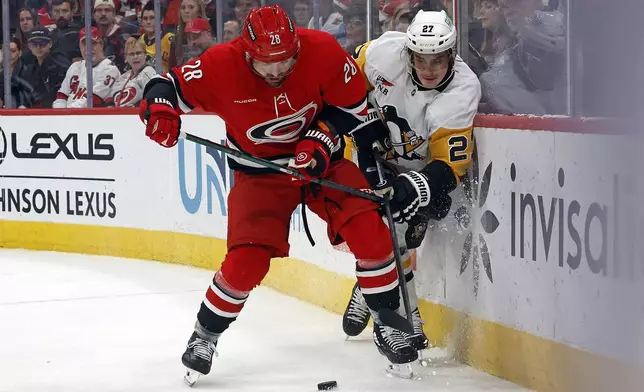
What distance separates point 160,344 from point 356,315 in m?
0.75

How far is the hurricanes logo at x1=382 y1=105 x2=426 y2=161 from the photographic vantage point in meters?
3.10

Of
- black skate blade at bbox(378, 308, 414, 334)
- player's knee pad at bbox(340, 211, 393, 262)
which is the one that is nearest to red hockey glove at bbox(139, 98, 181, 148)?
player's knee pad at bbox(340, 211, 393, 262)

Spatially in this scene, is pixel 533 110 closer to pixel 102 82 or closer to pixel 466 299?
pixel 466 299

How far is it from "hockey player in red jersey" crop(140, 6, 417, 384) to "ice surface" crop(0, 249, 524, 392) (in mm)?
172

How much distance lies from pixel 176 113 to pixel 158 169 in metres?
3.03

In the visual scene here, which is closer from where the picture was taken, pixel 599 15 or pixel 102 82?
pixel 599 15

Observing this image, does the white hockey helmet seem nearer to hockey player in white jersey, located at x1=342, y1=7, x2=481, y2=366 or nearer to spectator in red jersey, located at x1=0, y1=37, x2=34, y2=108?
hockey player in white jersey, located at x1=342, y1=7, x2=481, y2=366

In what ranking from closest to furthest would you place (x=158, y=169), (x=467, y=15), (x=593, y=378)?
(x=593, y=378), (x=467, y=15), (x=158, y=169)

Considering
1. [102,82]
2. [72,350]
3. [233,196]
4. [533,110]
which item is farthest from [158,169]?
[533,110]

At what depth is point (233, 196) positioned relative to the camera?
2.98 metres

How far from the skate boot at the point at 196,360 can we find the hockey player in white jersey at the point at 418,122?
0.64m

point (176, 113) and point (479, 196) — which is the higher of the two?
point (176, 113)

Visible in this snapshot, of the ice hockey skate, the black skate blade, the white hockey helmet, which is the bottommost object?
the ice hockey skate

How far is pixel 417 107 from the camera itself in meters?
3.05
